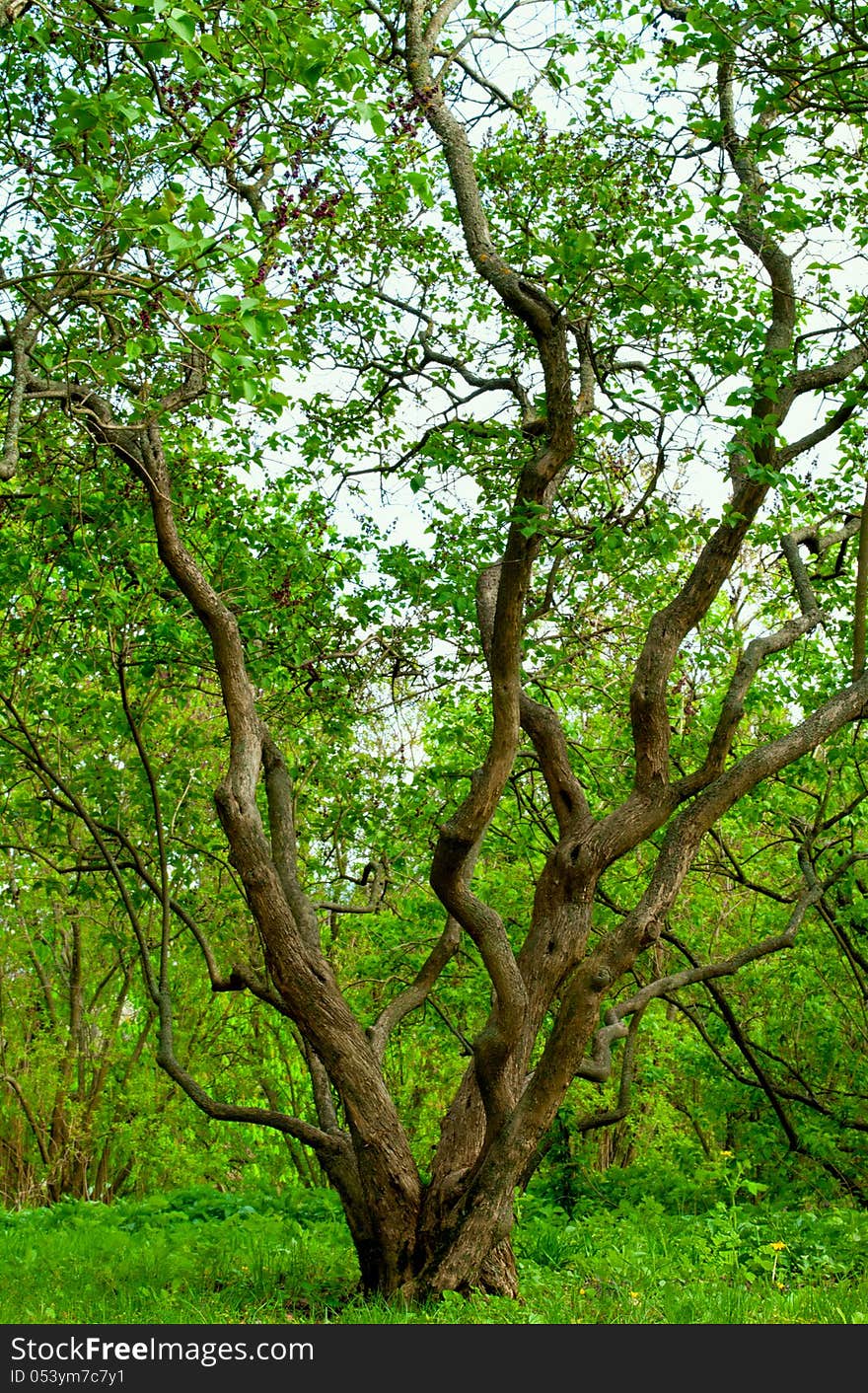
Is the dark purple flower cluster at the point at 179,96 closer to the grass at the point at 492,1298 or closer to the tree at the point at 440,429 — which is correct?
the tree at the point at 440,429

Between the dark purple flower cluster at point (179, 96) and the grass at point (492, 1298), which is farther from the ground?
the dark purple flower cluster at point (179, 96)

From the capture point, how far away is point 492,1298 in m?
6.19

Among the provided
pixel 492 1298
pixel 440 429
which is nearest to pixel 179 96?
pixel 440 429

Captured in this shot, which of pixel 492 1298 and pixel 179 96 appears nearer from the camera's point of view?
pixel 179 96

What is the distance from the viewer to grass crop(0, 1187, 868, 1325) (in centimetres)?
578

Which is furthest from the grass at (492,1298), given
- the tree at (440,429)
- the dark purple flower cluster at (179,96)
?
the dark purple flower cluster at (179,96)

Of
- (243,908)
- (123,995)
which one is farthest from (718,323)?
(123,995)

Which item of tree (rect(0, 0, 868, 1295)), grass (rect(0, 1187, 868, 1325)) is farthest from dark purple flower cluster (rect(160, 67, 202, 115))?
grass (rect(0, 1187, 868, 1325))

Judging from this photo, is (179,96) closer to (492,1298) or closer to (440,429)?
(440,429)

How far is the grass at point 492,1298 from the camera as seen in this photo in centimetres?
578

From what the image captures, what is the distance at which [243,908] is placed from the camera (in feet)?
47.1

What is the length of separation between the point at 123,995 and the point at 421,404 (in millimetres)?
11497

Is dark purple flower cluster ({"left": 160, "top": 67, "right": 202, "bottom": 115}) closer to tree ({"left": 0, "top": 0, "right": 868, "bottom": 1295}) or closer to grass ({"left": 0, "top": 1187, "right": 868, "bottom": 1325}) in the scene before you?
tree ({"left": 0, "top": 0, "right": 868, "bottom": 1295})

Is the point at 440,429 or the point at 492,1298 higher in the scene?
the point at 440,429
